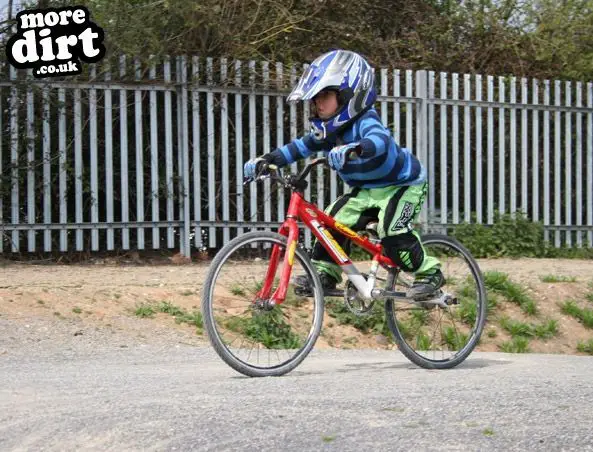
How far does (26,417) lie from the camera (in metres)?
5.06

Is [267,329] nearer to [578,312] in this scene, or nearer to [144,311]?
[144,311]

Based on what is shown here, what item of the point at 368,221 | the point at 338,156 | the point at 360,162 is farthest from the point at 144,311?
the point at 338,156

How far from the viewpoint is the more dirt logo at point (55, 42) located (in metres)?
11.4

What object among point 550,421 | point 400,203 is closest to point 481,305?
point 400,203

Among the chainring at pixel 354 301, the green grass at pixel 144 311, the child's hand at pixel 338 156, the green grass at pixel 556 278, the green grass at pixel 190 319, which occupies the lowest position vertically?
the green grass at pixel 190 319

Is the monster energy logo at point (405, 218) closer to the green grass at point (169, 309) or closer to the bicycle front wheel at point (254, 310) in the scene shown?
the bicycle front wheel at point (254, 310)

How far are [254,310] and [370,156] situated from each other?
1.07 metres

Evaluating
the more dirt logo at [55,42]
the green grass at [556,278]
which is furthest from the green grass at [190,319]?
the green grass at [556,278]

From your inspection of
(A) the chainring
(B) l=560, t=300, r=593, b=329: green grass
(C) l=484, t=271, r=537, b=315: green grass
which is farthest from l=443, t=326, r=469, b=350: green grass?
(B) l=560, t=300, r=593, b=329: green grass

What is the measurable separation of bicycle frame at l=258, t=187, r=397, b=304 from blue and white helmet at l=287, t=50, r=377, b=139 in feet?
1.65

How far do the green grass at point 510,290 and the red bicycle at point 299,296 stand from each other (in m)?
3.53

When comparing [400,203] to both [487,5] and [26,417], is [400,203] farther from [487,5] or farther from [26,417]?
[487,5]

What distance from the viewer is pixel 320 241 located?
6602mm

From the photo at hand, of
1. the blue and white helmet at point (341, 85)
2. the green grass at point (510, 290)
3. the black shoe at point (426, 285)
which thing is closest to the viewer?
the blue and white helmet at point (341, 85)
